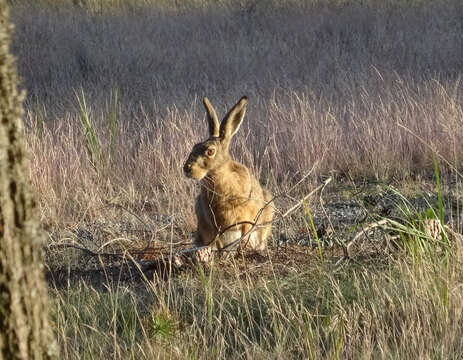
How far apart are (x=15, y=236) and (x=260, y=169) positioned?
13.3 ft

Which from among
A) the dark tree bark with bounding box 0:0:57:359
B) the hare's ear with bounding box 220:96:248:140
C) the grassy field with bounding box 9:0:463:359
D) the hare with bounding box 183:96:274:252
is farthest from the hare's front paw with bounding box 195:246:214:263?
the dark tree bark with bounding box 0:0:57:359

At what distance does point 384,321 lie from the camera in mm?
2977

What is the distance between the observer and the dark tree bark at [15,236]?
1.44 m

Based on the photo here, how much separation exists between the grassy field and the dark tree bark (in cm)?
106

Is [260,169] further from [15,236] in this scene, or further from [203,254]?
[15,236]

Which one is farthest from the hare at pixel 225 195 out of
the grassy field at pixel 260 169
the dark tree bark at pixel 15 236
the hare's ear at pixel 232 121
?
the dark tree bark at pixel 15 236

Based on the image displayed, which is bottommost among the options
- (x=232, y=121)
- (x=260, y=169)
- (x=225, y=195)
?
(x=260, y=169)

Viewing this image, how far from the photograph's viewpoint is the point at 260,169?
215 inches

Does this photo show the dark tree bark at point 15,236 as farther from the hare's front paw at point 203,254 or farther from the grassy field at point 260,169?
the hare's front paw at point 203,254

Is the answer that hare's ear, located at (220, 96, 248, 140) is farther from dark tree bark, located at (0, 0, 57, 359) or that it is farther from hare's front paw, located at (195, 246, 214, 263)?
dark tree bark, located at (0, 0, 57, 359)

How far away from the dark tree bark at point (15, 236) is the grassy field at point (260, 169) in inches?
41.9

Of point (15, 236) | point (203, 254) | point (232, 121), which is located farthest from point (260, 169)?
point (15, 236)

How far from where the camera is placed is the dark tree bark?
144cm

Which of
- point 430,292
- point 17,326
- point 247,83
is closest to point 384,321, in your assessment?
point 430,292
